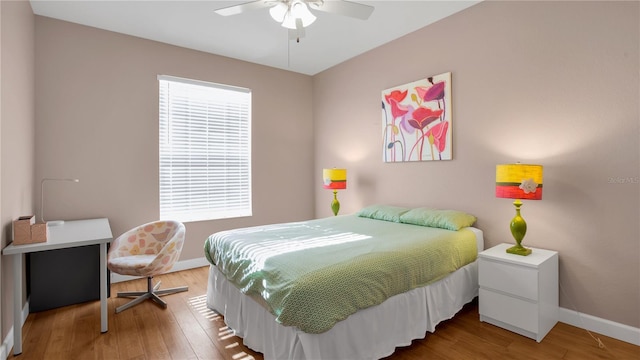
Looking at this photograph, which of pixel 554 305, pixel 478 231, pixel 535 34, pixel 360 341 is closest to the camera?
pixel 360 341

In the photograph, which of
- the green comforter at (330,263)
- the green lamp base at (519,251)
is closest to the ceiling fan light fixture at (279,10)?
the green comforter at (330,263)

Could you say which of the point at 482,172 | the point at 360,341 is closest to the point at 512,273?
the point at 482,172

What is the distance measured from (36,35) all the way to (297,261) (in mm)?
3522

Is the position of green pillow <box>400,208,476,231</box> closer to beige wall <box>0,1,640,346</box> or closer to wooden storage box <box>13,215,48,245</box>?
beige wall <box>0,1,640,346</box>

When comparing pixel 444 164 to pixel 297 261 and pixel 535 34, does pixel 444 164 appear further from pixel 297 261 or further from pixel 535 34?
pixel 297 261

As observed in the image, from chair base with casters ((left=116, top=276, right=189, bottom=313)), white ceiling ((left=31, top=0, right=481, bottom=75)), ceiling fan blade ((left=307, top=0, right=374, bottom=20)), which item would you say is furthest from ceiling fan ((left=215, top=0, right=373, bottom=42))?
chair base with casters ((left=116, top=276, right=189, bottom=313))

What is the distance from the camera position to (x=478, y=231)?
114 inches

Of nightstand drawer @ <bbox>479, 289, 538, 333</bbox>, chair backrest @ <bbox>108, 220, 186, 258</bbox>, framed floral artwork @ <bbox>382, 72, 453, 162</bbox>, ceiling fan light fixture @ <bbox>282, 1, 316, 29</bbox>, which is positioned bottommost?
nightstand drawer @ <bbox>479, 289, 538, 333</bbox>

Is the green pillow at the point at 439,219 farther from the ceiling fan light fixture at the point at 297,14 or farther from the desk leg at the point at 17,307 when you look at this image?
the desk leg at the point at 17,307

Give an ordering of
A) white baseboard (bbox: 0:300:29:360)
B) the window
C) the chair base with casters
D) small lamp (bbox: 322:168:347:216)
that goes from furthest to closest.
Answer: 1. small lamp (bbox: 322:168:347:216)
2. the window
3. the chair base with casters
4. white baseboard (bbox: 0:300:29:360)

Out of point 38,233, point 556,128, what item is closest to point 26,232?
point 38,233

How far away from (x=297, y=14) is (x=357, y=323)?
2.06m

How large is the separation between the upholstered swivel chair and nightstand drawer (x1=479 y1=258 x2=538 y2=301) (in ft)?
8.71

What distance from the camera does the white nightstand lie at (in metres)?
2.20
